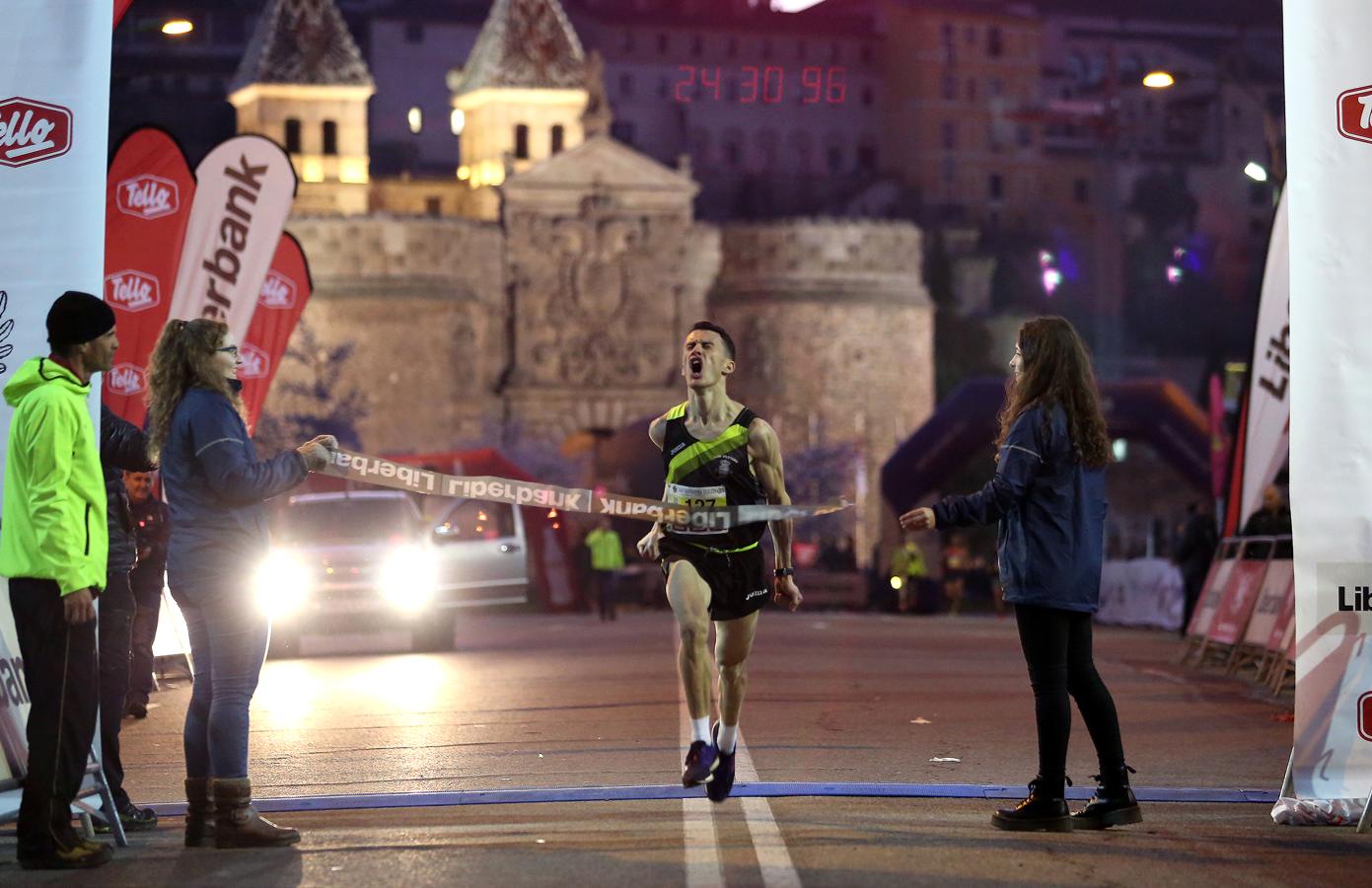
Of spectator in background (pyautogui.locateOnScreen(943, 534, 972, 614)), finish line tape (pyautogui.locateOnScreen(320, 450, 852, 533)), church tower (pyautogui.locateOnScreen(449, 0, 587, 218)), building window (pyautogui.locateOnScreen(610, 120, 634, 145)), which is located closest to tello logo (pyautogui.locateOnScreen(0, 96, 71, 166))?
finish line tape (pyautogui.locateOnScreen(320, 450, 852, 533))

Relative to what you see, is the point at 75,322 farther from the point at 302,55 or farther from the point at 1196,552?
the point at 302,55

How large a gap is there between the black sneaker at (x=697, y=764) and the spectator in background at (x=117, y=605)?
7.32 feet

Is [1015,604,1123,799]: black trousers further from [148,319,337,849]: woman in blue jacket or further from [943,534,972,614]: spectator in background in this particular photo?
[943,534,972,614]: spectator in background

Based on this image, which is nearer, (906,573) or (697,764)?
(697,764)

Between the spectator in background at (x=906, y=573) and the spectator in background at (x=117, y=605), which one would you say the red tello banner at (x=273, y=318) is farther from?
the spectator in background at (x=906, y=573)

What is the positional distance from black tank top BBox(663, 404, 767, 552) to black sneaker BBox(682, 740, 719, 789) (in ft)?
2.87

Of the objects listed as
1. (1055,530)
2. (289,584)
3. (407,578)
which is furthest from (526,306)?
(1055,530)

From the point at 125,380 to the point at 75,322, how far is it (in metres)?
11.7

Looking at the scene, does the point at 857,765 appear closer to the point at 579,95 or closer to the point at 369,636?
the point at 369,636

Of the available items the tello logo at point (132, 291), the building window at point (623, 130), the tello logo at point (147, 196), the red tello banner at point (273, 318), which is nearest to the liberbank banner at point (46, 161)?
the tello logo at point (132, 291)

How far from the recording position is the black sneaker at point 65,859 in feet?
28.7

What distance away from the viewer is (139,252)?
67.5 feet

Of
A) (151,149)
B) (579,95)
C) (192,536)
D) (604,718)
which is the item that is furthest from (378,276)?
(192,536)

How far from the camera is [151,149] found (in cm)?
2127
